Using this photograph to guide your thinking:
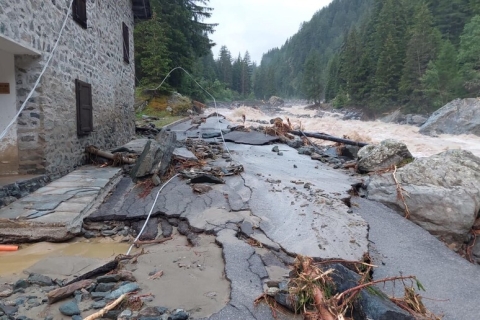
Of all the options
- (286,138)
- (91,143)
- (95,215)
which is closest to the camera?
(95,215)

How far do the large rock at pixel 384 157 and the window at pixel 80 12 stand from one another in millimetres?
6733

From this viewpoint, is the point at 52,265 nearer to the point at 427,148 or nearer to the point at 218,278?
the point at 218,278

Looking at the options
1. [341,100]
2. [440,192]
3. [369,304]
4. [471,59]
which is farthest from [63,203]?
[341,100]

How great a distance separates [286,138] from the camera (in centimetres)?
1185

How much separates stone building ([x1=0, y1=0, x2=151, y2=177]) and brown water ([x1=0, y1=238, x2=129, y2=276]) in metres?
2.03

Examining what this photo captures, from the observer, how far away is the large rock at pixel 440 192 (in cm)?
485

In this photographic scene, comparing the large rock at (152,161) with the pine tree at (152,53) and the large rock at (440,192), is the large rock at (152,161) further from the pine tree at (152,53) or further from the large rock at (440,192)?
the pine tree at (152,53)

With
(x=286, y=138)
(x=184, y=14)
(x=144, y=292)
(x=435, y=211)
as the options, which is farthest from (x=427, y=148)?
(x=184, y=14)

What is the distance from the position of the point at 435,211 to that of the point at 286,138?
282 inches

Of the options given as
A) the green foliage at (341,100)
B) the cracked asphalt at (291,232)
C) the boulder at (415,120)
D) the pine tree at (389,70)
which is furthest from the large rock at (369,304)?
the green foliage at (341,100)

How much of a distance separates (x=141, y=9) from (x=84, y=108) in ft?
21.6

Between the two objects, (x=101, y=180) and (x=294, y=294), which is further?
(x=101, y=180)

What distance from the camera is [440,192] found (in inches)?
201

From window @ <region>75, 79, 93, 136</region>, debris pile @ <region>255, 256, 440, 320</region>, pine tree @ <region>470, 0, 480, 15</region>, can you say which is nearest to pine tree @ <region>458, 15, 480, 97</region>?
pine tree @ <region>470, 0, 480, 15</region>
